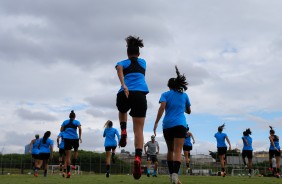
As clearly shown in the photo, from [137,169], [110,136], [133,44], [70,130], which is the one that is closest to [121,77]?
[133,44]

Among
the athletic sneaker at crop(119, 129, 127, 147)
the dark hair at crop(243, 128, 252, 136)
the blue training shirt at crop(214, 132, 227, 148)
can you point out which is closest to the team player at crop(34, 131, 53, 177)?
the blue training shirt at crop(214, 132, 227, 148)

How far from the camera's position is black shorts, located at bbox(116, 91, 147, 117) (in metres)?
6.23

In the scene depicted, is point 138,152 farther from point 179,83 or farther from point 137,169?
point 179,83

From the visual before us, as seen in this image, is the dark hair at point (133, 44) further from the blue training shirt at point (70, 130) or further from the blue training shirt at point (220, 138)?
the blue training shirt at point (220, 138)

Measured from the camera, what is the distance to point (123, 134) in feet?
21.9

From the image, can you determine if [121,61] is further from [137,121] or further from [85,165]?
[85,165]

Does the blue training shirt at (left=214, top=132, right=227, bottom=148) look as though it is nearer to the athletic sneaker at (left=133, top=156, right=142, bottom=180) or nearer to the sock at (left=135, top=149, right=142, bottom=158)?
the sock at (left=135, top=149, right=142, bottom=158)

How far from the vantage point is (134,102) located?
623 cm

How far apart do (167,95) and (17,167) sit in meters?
33.1

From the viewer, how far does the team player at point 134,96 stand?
6.23 m

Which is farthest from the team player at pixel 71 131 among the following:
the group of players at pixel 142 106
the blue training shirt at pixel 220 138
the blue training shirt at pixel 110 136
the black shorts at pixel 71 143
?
the blue training shirt at pixel 220 138

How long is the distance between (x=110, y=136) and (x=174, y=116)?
29.9ft

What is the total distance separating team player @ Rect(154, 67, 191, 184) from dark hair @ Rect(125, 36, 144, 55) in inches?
55.0

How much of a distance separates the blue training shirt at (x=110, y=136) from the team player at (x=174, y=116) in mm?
8569
